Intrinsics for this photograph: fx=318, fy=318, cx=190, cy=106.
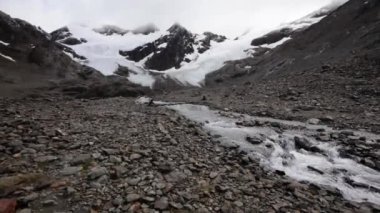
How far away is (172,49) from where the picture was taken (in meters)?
153

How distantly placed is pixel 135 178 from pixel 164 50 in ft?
483

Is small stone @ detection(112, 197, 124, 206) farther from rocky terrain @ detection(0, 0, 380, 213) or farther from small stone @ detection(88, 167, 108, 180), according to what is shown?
small stone @ detection(88, 167, 108, 180)

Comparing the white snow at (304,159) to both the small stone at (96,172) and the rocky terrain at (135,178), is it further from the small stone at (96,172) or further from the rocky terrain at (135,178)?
the small stone at (96,172)

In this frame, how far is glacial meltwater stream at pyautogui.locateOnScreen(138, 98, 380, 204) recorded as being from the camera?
36.2ft

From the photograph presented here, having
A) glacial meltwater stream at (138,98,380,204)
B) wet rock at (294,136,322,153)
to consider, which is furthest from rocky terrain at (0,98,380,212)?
wet rock at (294,136,322,153)

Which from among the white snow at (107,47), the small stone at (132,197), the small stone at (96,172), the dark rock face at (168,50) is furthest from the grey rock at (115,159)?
the dark rock face at (168,50)

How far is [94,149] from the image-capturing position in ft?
36.0

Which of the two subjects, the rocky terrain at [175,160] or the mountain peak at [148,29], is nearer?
the rocky terrain at [175,160]

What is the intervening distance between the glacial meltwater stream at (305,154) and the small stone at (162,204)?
4.97 meters

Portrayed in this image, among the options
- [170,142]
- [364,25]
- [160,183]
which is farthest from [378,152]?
[364,25]

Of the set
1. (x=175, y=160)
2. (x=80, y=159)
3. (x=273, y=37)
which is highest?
(x=273, y=37)

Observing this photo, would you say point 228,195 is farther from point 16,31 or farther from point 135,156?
point 16,31

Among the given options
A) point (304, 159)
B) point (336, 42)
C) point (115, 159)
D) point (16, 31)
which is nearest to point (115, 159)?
point (115, 159)

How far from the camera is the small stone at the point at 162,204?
7780 mm
